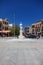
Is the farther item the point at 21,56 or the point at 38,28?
the point at 38,28

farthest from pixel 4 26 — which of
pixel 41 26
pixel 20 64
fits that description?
pixel 20 64

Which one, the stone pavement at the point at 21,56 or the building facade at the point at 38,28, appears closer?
the stone pavement at the point at 21,56

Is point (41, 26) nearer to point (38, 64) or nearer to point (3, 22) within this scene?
point (3, 22)

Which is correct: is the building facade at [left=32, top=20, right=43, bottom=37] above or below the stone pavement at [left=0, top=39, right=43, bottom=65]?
above

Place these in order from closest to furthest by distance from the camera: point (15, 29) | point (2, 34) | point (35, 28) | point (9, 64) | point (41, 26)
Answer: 1. point (9, 64)
2. point (2, 34)
3. point (15, 29)
4. point (41, 26)
5. point (35, 28)

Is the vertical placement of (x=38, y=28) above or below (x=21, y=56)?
above

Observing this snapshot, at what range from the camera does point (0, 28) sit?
103 meters

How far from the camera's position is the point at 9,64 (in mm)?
9547

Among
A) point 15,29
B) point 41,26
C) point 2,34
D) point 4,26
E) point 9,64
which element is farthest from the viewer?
point 41,26

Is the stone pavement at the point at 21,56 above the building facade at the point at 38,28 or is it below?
below

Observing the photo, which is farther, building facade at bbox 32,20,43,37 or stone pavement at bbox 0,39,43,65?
building facade at bbox 32,20,43,37

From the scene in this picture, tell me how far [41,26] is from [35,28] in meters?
12.5

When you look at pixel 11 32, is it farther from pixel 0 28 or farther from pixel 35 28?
pixel 35 28

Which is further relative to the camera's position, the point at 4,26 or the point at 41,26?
the point at 41,26
